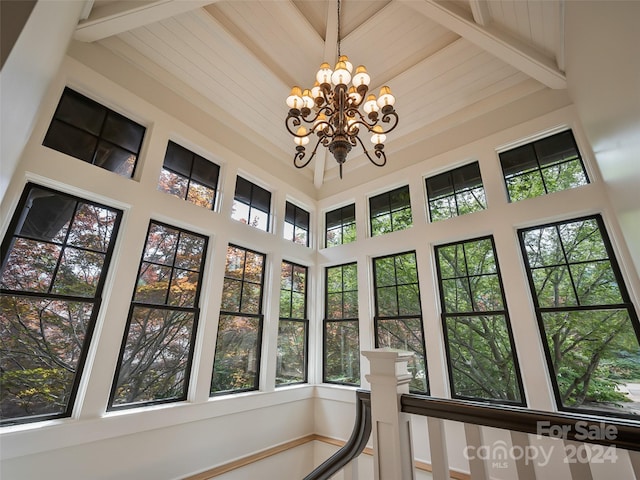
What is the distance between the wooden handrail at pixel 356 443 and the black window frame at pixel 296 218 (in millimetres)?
3551

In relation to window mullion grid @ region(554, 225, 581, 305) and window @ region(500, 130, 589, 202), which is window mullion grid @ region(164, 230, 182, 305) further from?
window mullion grid @ region(554, 225, 581, 305)

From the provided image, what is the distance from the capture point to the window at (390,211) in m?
4.27

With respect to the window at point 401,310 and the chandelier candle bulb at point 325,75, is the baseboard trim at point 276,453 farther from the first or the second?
the chandelier candle bulb at point 325,75

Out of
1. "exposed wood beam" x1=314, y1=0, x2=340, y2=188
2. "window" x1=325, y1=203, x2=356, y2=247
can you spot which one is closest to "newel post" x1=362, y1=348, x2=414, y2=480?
"window" x1=325, y1=203, x2=356, y2=247

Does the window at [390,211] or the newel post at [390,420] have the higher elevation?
the window at [390,211]

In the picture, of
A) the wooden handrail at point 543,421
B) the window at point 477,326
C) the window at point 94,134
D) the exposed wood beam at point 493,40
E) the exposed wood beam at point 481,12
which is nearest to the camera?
the wooden handrail at point 543,421

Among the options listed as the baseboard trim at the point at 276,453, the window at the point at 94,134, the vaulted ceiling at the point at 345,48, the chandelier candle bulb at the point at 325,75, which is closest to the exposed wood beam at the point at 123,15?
the vaulted ceiling at the point at 345,48

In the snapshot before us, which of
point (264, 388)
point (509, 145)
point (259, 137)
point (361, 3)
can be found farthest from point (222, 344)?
point (361, 3)

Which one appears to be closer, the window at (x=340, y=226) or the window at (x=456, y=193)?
the window at (x=456, y=193)

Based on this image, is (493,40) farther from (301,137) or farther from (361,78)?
(301,137)

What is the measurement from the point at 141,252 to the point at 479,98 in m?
4.53

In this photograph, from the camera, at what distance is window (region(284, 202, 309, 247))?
4.82 meters

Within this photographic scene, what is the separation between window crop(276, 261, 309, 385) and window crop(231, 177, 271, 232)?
79 centimetres

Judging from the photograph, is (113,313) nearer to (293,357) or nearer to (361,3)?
(293,357)
